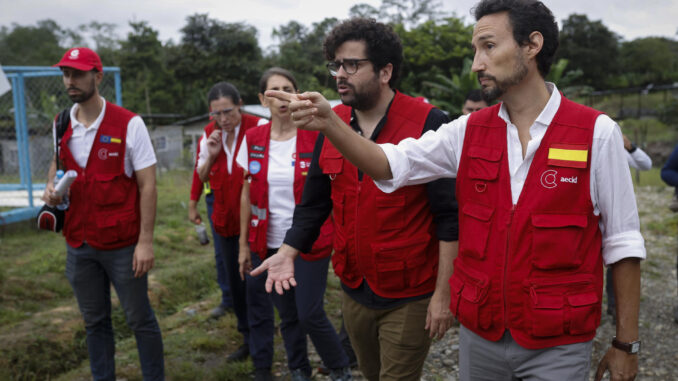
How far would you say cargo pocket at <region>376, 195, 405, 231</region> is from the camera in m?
2.57

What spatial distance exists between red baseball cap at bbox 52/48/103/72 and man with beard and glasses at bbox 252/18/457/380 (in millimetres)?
1785

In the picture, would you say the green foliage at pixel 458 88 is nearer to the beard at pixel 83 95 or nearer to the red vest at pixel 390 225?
the beard at pixel 83 95

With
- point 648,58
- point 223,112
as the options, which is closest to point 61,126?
point 223,112

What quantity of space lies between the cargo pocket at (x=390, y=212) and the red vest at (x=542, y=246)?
1.69 ft

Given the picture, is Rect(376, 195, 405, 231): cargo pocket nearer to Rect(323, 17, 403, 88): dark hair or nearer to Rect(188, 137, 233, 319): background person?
Rect(323, 17, 403, 88): dark hair

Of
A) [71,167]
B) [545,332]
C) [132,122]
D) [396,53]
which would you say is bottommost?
[545,332]

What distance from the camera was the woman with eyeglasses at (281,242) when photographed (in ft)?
11.7

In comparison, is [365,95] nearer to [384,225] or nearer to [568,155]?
[384,225]

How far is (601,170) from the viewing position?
75.4 inches

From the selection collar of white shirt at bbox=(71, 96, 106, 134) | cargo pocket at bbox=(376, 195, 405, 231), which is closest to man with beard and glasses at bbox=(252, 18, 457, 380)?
cargo pocket at bbox=(376, 195, 405, 231)

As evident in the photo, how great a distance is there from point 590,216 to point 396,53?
52.0 inches

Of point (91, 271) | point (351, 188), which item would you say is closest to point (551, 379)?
point (351, 188)

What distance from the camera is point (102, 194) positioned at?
11.9ft

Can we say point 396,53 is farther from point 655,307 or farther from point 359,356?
point 655,307
